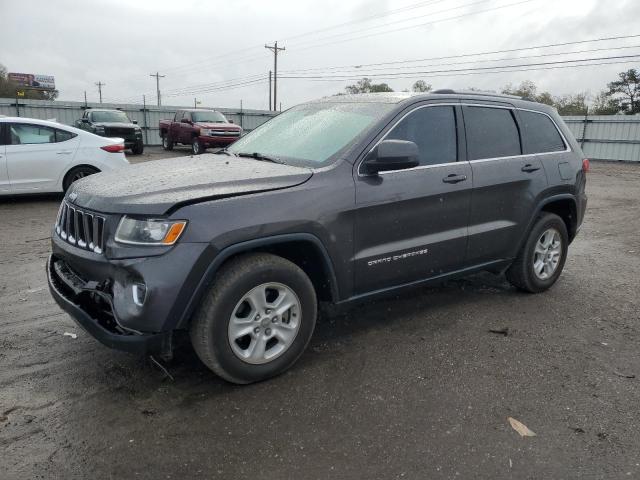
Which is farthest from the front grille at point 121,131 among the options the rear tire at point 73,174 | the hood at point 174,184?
the hood at point 174,184

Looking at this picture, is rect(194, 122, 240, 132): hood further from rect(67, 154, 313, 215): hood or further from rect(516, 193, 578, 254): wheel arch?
rect(67, 154, 313, 215): hood

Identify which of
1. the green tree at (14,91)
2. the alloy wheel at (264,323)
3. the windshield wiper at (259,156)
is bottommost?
the alloy wheel at (264,323)

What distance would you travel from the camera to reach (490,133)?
444 centimetres

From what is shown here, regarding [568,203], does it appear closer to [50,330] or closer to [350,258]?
[350,258]

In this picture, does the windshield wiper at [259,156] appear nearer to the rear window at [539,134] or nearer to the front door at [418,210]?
the front door at [418,210]

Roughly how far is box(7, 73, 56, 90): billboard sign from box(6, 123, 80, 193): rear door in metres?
82.5

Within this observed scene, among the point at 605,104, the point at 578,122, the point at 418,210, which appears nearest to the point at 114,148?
the point at 418,210

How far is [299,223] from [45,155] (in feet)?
25.3

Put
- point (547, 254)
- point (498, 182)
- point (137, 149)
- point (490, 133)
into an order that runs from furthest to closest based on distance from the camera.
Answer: point (137, 149)
point (547, 254)
point (490, 133)
point (498, 182)

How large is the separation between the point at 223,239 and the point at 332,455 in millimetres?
1268

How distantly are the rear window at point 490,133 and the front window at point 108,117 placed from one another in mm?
18911

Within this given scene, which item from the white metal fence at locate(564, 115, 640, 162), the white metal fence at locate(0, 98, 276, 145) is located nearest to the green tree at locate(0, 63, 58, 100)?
the white metal fence at locate(0, 98, 276, 145)

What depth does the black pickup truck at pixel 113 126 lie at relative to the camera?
1973 centimetres

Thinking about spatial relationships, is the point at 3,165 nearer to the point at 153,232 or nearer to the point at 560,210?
the point at 153,232
